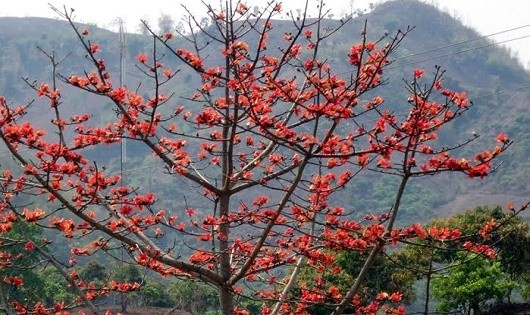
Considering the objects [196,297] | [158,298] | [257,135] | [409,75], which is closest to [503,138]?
[257,135]

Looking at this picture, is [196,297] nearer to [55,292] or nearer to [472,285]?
[55,292]

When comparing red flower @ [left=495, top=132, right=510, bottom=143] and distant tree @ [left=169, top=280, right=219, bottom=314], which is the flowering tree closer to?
red flower @ [left=495, top=132, right=510, bottom=143]

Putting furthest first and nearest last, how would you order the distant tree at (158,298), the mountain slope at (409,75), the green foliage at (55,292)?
the mountain slope at (409,75) < the distant tree at (158,298) < the green foliage at (55,292)

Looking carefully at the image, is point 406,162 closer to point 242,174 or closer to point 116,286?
point 242,174

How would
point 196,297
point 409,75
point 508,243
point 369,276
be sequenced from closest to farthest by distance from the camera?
point 508,243 → point 369,276 → point 196,297 → point 409,75

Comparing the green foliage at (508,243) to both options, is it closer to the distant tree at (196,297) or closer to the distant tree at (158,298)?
the distant tree at (196,297)

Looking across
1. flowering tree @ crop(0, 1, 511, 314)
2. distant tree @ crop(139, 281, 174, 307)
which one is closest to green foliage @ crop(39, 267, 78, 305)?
distant tree @ crop(139, 281, 174, 307)

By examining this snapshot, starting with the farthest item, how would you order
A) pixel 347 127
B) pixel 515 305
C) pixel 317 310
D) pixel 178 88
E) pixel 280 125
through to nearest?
pixel 178 88 < pixel 347 127 < pixel 515 305 < pixel 317 310 < pixel 280 125

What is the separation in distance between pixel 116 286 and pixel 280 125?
1.77 meters

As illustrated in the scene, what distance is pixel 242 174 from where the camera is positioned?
440 cm

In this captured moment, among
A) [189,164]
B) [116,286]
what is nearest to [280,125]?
[189,164]

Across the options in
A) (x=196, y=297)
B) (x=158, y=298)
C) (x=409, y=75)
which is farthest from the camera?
(x=409, y=75)

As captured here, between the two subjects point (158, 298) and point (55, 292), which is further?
point (158, 298)

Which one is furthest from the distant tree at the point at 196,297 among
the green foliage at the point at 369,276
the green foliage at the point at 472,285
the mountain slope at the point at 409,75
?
the mountain slope at the point at 409,75
